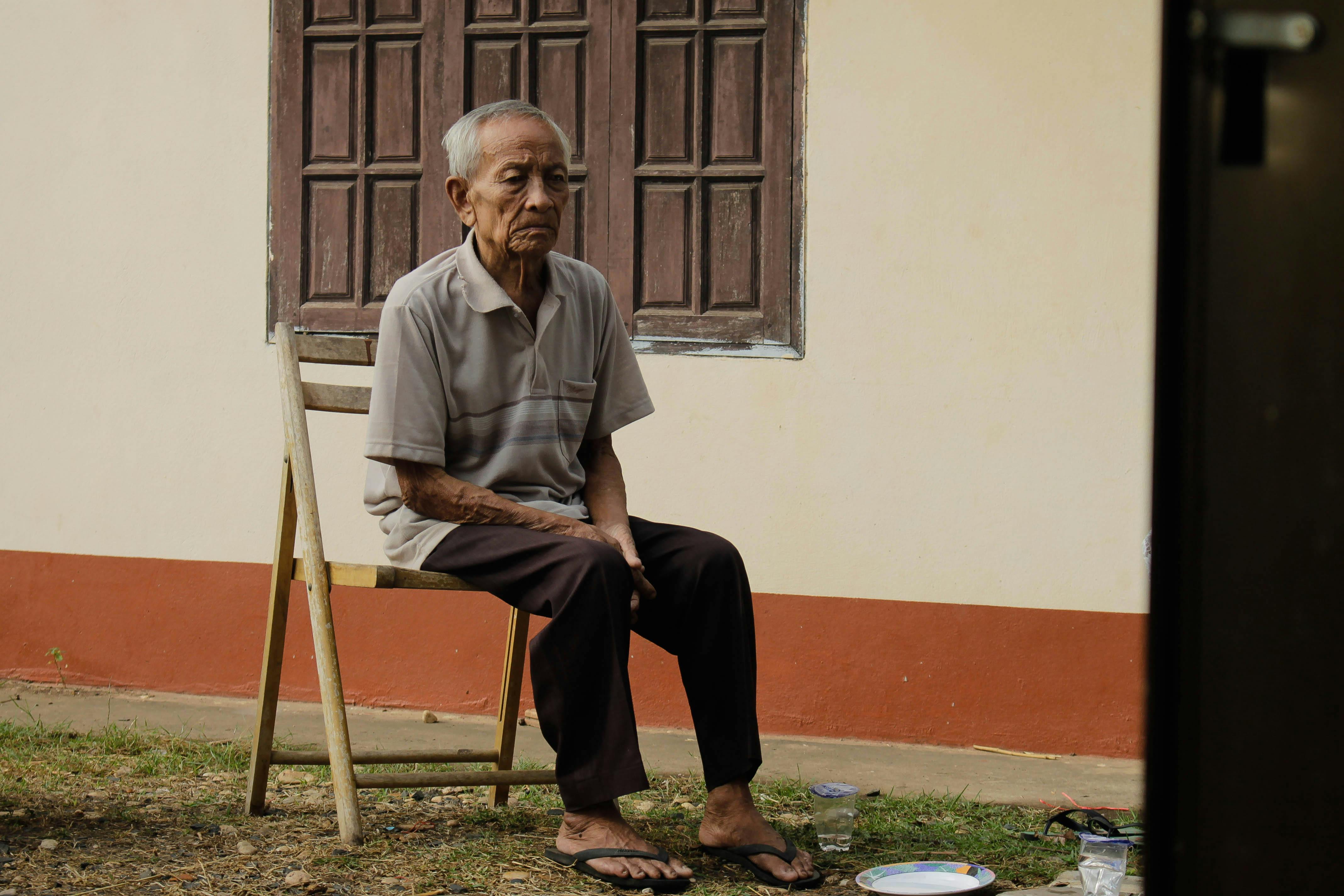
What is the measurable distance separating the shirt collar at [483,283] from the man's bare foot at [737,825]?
1141 mm

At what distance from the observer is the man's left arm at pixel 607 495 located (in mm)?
2775

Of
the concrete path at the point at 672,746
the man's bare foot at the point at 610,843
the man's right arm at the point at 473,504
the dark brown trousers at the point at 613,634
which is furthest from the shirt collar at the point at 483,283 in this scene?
the concrete path at the point at 672,746

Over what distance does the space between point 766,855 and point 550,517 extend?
2.70ft

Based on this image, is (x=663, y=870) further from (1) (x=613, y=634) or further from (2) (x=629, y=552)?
(2) (x=629, y=552)

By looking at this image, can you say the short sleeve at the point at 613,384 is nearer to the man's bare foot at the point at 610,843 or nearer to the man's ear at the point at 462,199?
the man's ear at the point at 462,199

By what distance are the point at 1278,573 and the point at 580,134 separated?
395 cm

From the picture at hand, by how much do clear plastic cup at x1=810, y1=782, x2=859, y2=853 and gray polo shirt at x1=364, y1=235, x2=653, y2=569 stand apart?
85 centimetres

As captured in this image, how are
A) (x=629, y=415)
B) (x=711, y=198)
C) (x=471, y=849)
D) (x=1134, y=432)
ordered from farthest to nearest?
1. (x=711, y=198)
2. (x=1134, y=432)
3. (x=629, y=415)
4. (x=471, y=849)

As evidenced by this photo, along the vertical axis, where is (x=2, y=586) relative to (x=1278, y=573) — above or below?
below

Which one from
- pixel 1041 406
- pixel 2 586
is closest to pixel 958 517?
pixel 1041 406

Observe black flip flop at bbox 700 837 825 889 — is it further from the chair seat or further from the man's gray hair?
the man's gray hair

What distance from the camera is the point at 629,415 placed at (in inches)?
120

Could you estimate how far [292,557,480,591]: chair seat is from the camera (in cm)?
264

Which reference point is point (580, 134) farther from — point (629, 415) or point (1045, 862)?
point (1045, 862)
